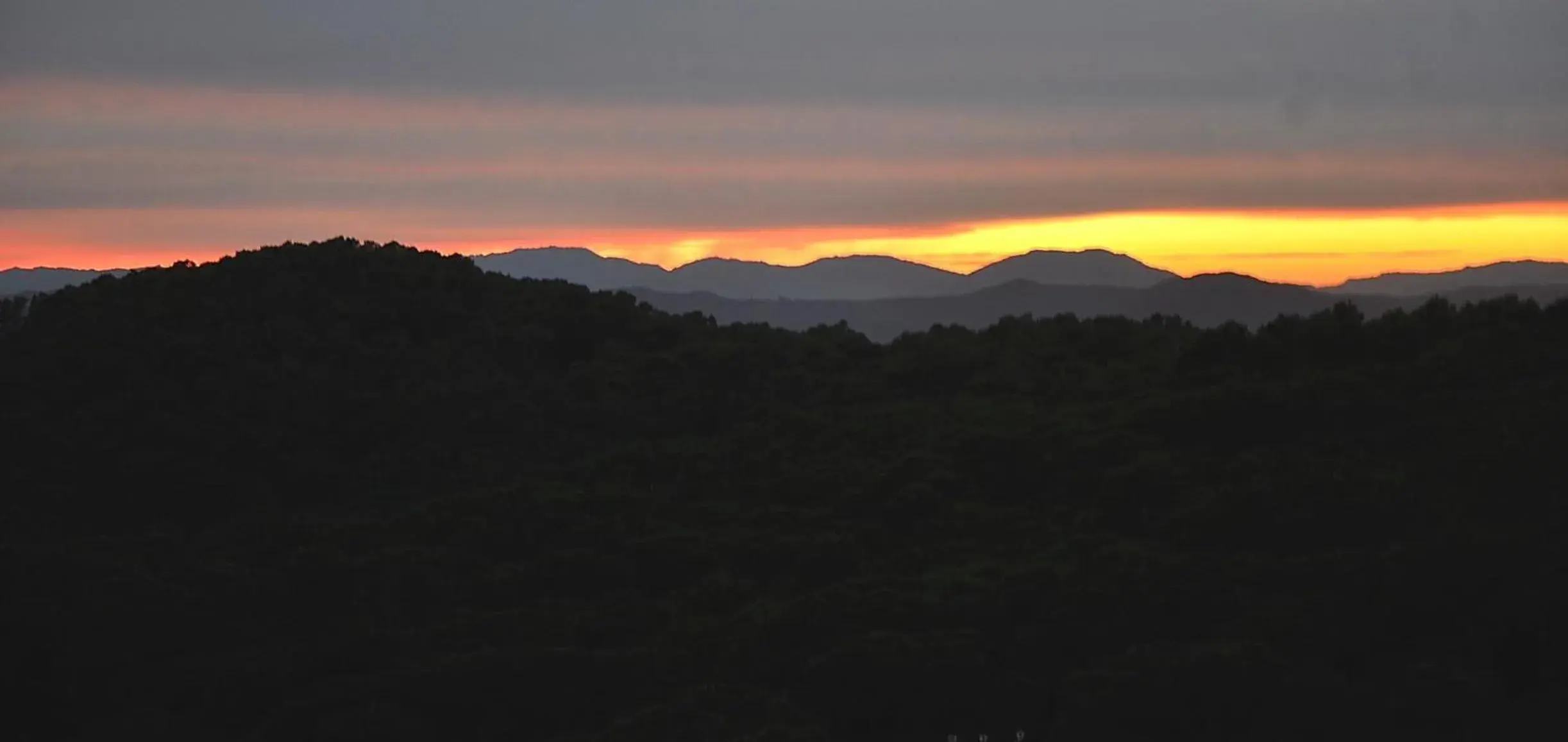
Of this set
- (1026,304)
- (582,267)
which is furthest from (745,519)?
(582,267)

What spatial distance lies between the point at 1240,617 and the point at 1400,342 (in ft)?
36.8

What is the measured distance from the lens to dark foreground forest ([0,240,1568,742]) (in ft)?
36.6

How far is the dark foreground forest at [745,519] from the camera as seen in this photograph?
439 inches

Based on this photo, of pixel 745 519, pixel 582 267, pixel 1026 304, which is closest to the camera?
pixel 745 519

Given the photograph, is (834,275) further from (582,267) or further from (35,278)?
(35,278)

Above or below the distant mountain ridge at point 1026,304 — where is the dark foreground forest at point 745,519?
below

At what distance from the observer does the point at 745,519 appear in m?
17.7

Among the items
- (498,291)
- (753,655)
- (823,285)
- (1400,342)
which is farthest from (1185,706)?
(823,285)

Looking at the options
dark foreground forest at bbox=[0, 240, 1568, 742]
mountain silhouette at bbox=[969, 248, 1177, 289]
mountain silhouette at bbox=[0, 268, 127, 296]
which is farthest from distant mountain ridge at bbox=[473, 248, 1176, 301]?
dark foreground forest at bbox=[0, 240, 1568, 742]

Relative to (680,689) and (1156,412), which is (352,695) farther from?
(1156,412)

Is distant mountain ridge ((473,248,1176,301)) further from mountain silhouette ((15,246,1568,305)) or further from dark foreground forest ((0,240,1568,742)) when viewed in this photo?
dark foreground forest ((0,240,1568,742))

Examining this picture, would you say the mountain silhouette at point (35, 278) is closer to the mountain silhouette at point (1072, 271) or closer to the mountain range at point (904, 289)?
the mountain range at point (904, 289)

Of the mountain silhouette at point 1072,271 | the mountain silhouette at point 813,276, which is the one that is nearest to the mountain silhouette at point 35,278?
the mountain silhouette at point 813,276

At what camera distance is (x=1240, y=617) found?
476 inches
